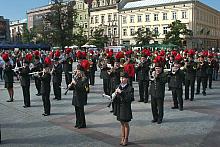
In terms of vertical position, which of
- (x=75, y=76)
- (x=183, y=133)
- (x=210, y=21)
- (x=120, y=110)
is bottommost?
(x=183, y=133)

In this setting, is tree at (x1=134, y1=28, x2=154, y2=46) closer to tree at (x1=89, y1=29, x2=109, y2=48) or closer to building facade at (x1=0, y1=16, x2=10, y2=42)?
tree at (x1=89, y1=29, x2=109, y2=48)

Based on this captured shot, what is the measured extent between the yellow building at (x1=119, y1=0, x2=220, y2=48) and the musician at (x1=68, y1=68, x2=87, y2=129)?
58.3 meters

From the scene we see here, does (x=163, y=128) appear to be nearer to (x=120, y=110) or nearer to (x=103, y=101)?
(x=120, y=110)

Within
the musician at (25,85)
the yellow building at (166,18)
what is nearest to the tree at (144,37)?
the yellow building at (166,18)

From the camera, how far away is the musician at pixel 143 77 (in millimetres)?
12402

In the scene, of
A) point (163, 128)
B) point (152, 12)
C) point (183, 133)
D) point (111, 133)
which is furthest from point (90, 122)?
point (152, 12)

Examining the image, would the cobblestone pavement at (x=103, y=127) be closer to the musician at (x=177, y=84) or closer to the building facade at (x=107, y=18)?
the musician at (x=177, y=84)

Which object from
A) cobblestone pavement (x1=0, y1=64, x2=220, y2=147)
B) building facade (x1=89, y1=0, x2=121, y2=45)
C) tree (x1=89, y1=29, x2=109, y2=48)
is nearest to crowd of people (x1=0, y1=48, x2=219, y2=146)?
cobblestone pavement (x1=0, y1=64, x2=220, y2=147)

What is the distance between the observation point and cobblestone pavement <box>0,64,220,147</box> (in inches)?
294

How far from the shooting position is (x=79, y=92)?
8.64 metres

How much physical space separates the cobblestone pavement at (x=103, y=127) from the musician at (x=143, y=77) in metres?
0.61

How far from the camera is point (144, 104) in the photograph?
1204cm

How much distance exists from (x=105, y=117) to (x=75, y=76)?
6.82 ft

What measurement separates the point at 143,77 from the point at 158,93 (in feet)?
10.8
